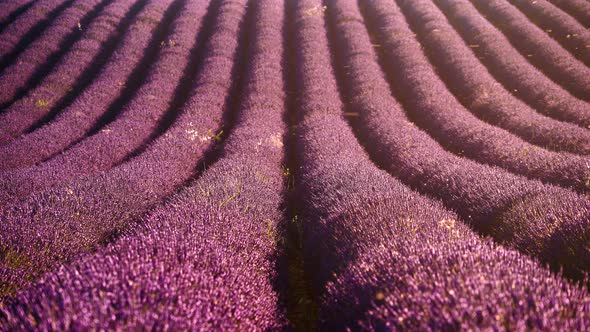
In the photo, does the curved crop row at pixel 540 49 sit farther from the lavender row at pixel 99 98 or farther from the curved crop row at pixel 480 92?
the lavender row at pixel 99 98

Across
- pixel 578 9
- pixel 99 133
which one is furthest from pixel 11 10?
pixel 578 9

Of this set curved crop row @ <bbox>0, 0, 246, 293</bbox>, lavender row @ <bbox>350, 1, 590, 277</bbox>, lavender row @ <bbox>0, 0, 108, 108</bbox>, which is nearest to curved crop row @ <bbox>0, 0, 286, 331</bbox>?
curved crop row @ <bbox>0, 0, 246, 293</bbox>

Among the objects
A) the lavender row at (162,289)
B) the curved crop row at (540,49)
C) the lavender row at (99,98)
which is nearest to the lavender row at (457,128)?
the curved crop row at (540,49)

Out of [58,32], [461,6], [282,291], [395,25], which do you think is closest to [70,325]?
[282,291]

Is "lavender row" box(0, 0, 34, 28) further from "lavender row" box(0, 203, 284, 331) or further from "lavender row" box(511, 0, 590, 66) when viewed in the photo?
"lavender row" box(511, 0, 590, 66)

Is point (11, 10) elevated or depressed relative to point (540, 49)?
depressed

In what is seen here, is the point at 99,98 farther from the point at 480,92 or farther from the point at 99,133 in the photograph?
the point at 480,92
